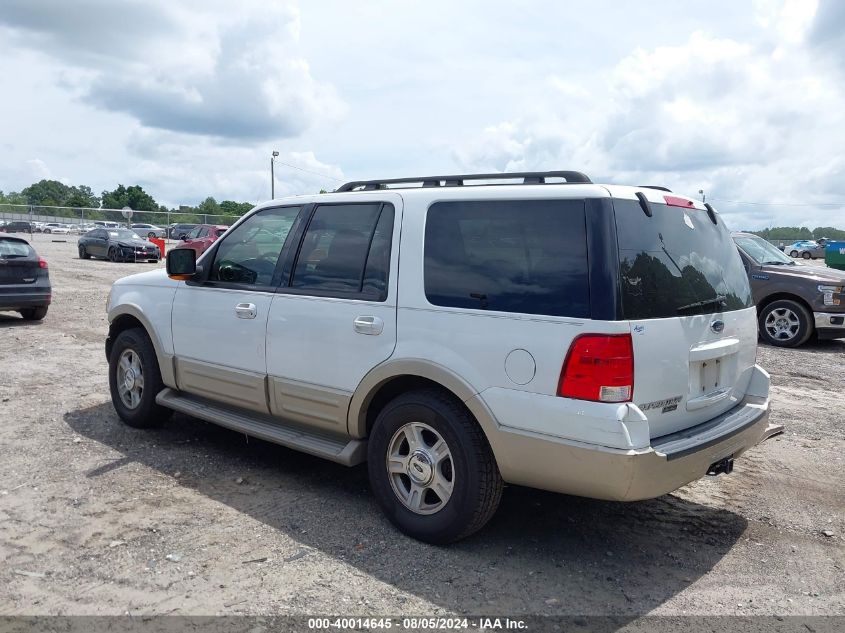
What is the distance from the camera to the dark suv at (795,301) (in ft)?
35.4

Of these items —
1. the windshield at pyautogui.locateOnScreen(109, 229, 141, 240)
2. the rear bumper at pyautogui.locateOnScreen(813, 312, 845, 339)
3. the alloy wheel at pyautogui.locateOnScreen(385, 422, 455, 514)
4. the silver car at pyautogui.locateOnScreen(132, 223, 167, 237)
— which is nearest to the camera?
the alloy wheel at pyautogui.locateOnScreen(385, 422, 455, 514)

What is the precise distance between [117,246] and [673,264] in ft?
93.5

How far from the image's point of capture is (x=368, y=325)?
13.8ft

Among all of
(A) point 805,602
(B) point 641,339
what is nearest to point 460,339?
(B) point 641,339

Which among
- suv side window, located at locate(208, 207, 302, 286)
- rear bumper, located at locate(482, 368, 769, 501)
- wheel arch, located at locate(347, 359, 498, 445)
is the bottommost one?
rear bumper, located at locate(482, 368, 769, 501)

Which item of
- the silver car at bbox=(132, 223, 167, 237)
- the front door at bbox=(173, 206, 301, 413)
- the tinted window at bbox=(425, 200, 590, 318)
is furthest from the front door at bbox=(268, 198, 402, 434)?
the silver car at bbox=(132, 223, 167, 237)

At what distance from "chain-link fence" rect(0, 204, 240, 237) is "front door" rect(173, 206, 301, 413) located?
45.5 meters

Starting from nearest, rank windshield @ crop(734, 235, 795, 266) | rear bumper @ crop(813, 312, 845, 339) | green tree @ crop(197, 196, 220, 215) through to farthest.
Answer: rear bumper @ crop(813, 312, 845, 339), windshield @ crop(734, 235, 795, 266), green tree @ crop(197, 196, 220, 215)

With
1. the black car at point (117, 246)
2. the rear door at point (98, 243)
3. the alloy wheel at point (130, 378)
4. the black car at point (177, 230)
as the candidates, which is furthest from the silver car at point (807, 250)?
the alloy wheel at point (130, 378)

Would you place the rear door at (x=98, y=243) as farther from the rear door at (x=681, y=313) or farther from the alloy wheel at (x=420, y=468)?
the rear door at (x=681, y=313)

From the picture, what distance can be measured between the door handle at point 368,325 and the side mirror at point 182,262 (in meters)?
1.73

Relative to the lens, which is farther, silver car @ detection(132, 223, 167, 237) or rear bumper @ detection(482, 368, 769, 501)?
silver car @ detection(132, 223, 167, 237)

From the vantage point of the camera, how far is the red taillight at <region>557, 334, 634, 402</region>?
132 inches

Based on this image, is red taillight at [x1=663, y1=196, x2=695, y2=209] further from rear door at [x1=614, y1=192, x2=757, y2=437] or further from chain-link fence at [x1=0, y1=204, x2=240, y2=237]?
chain-link fence at [x1=0, y1=204, x2=240, y2=237]
